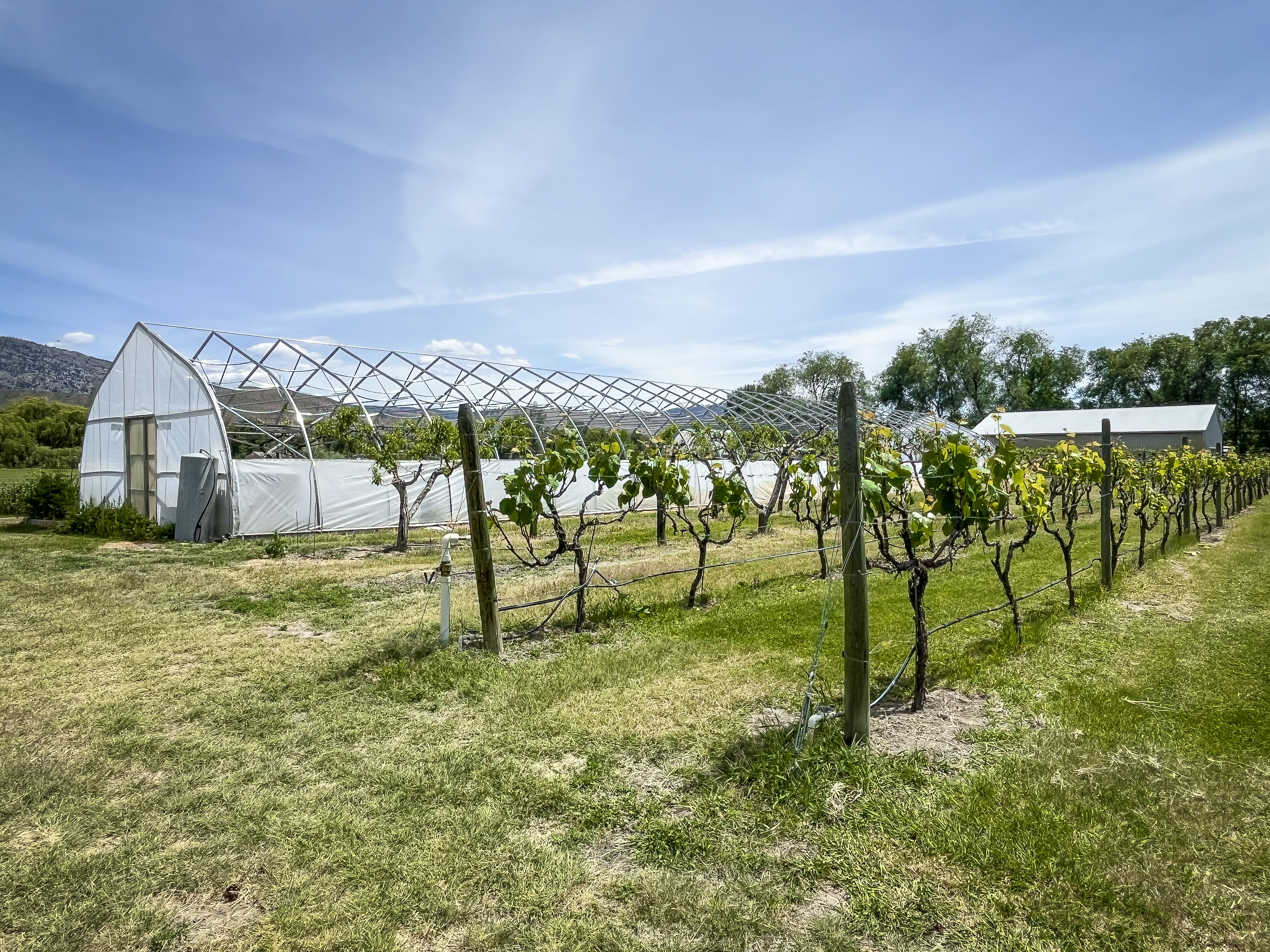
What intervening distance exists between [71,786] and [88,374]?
14406 centimetres

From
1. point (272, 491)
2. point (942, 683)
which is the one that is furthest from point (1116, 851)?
point (272, 491)

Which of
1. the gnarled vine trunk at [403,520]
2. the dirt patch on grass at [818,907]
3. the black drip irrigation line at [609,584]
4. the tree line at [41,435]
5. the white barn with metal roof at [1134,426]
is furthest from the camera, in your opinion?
the white barn with metal roof at [1134,426]

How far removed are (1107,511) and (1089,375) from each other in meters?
61.2

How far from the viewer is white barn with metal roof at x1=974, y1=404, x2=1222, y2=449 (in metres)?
40.0

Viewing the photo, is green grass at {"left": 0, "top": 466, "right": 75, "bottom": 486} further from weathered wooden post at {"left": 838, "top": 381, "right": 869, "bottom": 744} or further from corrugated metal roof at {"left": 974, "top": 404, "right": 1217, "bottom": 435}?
corrugated metal roof at {"left": 974, "top": 404, "right": 1217, "bottom": 435}

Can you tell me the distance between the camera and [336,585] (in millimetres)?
9391

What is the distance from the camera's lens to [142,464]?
16.1 m

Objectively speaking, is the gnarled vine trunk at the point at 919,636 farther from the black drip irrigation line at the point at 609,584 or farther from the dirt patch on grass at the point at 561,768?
the dirt patch on grass at the point at 561,768

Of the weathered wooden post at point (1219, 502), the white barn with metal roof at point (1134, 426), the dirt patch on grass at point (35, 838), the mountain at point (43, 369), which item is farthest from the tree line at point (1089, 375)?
the mountain at point (43, 369)

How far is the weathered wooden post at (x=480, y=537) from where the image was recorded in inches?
226

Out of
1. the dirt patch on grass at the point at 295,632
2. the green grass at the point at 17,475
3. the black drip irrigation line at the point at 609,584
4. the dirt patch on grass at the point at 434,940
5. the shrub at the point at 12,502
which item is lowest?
the dirt patch on grass at the point at 434,940

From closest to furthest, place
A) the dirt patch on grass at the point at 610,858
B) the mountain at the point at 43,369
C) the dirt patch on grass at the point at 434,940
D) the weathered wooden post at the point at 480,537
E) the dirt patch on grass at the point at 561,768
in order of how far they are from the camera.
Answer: the dirt patch on grass at the point at 434,940, the dirt patch on grass at the point at 610,858, the dirt patch on grass at the point at 561,768, the weathered wooden post at the point at 480,537, the mountain at the point at 43,369

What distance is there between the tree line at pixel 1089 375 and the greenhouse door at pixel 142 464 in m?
46.4

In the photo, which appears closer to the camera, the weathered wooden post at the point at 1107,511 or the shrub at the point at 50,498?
the weathered wooden post at the point at 1107,511
